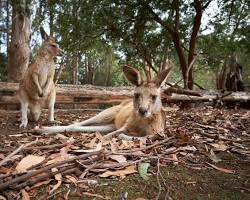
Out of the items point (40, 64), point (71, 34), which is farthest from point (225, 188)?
point (71, 34)

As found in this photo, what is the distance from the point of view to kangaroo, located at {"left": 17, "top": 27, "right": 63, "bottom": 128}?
669 centimetres

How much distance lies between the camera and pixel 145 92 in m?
4.84

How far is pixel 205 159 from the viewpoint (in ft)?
12.1

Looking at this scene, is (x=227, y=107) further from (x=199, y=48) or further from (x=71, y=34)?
(x=71, y=34)

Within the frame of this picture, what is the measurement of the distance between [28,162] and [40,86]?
3.78 meters

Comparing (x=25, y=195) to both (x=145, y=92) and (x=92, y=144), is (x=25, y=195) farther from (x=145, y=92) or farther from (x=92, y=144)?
(x=145, y=92)

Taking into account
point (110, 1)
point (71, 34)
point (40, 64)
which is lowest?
point (40, 64)

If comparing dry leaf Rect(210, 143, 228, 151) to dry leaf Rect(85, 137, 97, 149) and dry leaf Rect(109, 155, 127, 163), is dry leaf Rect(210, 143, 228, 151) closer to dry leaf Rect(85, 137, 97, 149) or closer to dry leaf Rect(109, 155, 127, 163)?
dry leaf Rect(109, 155, 127, 163)

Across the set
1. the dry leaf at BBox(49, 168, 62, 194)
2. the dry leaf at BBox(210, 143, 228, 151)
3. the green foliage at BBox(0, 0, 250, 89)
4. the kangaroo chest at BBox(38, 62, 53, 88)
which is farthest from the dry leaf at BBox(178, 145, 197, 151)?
the green foliage at BBox(0, 0, 250, 89)

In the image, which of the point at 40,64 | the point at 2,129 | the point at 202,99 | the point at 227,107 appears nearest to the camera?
the point at 2,129

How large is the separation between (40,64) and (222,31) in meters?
6.78

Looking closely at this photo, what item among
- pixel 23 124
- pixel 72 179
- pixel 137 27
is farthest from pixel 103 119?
pixel 137 27

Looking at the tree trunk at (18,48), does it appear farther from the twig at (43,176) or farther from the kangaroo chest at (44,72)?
the twig at (43,176)

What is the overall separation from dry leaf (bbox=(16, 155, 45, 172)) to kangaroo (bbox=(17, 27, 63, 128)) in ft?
10.3
